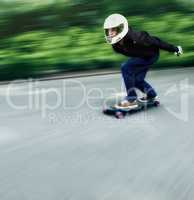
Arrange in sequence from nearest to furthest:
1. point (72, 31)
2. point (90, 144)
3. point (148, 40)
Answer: point (90, 144) → point (148, 40) → point (72, 31)

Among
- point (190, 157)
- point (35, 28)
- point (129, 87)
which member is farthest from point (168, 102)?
point (35, 28)

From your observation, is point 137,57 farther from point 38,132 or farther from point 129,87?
point 38,132

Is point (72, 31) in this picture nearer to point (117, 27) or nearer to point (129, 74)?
point (129, 74)

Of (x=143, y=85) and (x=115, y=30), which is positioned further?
(x=143, y=85)

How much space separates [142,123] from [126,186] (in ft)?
5.59

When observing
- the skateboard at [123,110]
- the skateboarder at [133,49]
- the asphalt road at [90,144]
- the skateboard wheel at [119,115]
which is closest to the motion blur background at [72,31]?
the asphalt road at [90,144]

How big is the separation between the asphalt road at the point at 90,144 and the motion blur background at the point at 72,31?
2.03ft

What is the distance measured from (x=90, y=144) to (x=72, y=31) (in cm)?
411

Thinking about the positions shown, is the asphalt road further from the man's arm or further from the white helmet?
the white helmet

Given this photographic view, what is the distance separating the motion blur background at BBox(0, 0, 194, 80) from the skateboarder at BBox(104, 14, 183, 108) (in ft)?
6.89

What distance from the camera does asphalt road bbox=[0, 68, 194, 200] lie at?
4.48 m

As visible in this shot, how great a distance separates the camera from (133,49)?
6262mm

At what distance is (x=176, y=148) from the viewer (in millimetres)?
5383

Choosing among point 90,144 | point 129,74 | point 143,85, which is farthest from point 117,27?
point 90,144
